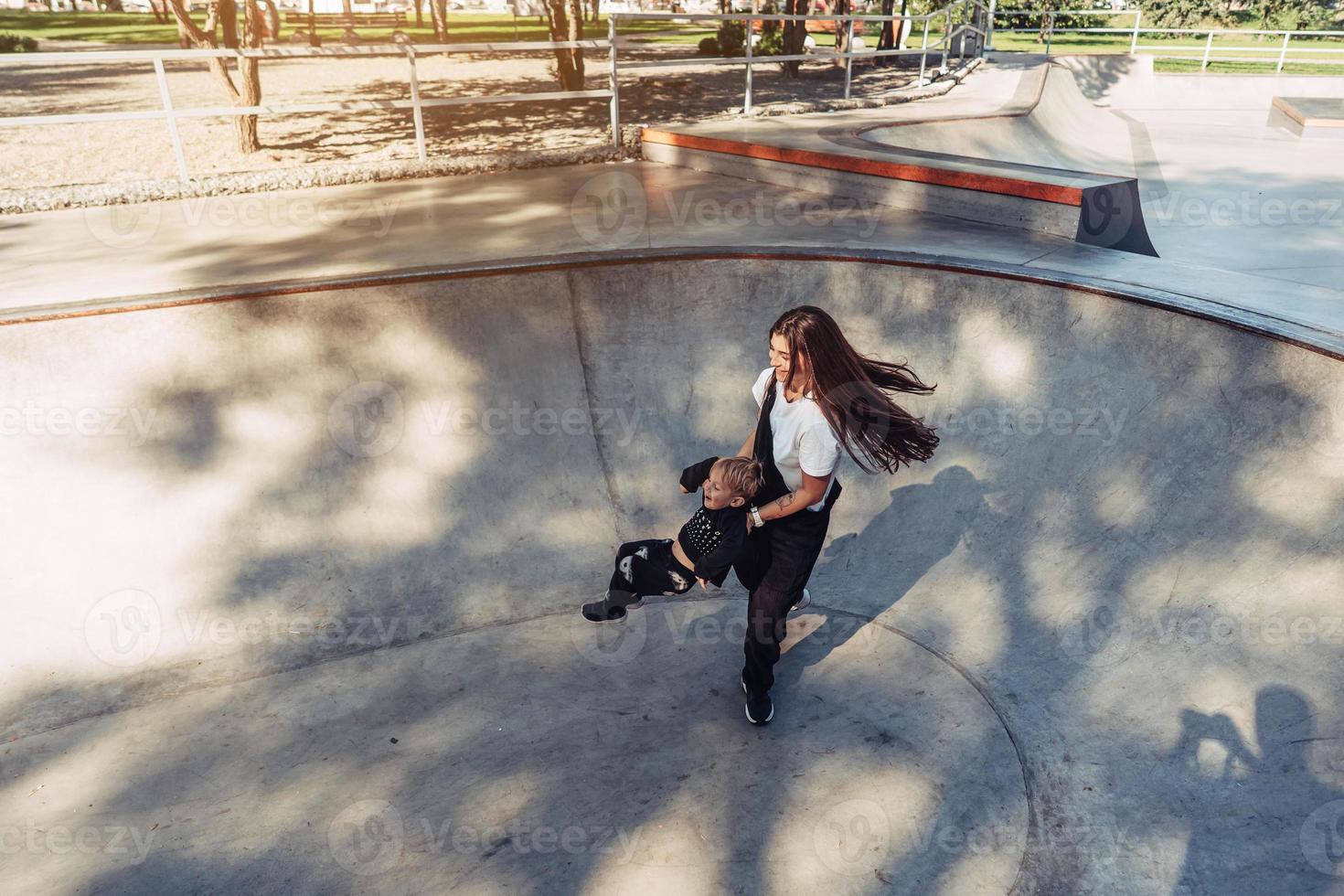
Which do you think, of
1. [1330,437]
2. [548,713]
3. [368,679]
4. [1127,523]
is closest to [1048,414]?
[1127,523]

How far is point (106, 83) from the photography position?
978 inches

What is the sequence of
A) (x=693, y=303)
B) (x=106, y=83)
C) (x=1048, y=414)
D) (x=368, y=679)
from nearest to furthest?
(x=368, y=679)
(x=1048, y=414)
(x=693, y=303)
(x=106, y=83)

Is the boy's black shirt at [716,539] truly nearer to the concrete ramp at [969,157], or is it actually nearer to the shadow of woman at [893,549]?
the shadow of woman at [893,549]

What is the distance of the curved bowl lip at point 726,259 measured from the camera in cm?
476

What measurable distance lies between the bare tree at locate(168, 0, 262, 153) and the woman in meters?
12.1

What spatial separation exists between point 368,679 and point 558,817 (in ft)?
5.06

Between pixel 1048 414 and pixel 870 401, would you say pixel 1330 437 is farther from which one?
pixel 870 401

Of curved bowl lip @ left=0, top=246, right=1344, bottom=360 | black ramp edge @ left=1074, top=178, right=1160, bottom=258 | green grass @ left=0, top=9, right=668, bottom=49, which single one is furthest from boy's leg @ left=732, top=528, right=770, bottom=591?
green grass @ left=0, top=9, right=668, bottom=49

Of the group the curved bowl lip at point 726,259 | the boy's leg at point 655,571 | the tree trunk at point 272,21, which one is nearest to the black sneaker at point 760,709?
the boy's leg at point 655,571

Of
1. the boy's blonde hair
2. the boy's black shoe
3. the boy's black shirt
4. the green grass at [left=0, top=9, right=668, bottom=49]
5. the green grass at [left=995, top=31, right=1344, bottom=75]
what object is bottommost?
the boy's black shoe

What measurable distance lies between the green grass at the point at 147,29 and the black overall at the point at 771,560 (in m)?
40.0

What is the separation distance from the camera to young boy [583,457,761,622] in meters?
3.40

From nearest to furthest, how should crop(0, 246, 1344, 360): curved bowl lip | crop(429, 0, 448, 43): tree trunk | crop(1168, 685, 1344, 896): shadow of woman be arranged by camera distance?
crop(1168, 685, 1344, 896): shadow of woman
crop(0, 246, 1344, 360): curved bowl lip
crop(429, 0, 448, 43): tree trunk

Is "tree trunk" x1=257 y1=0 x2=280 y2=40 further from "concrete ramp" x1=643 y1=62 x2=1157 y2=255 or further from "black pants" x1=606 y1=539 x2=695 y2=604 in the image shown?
Result: "black pants" x1=606 y1=539 x2=695 y2=604
